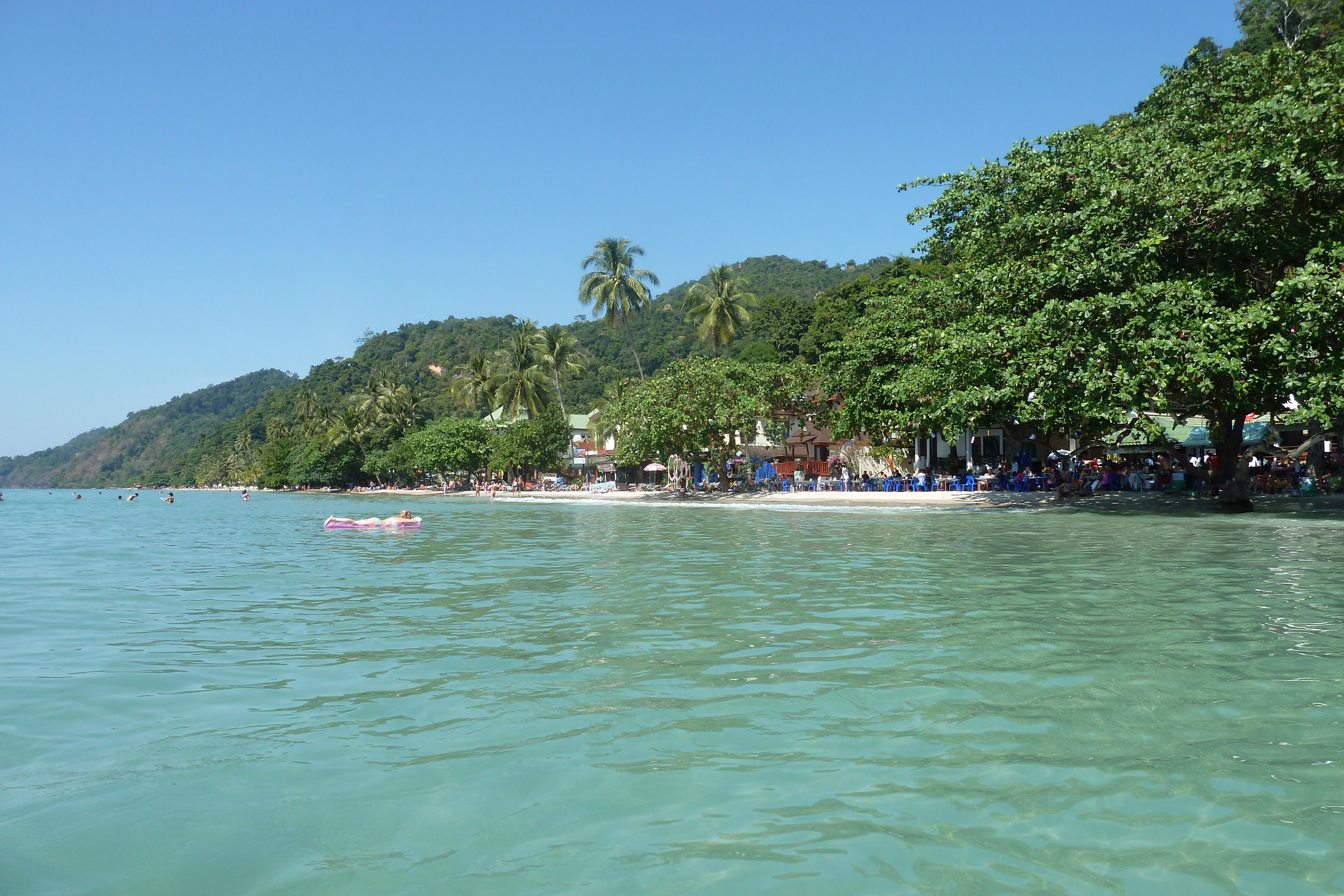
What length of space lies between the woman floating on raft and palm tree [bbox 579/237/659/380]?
28516 millimetres

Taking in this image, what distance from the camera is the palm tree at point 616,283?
50375mm

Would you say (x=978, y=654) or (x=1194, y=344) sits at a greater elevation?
(x=1194, y=344)

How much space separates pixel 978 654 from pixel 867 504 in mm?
23113

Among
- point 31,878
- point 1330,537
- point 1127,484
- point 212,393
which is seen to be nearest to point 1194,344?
point 1330,537

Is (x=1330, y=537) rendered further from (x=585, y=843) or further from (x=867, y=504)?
(x=585, y=843)

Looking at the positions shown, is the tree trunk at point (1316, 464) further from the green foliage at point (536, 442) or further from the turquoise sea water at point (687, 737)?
the green foliage at point (536, 442)

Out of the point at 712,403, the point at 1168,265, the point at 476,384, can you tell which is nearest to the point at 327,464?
the point at 476,384

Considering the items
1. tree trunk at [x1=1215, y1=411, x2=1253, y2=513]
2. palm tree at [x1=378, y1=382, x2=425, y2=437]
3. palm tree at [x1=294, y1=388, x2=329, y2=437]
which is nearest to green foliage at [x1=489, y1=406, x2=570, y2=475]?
palm tree at [x1=378, y1=382, x2=425, y2=437]

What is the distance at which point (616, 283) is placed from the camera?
50344 millimetres

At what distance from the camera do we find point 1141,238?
2003 centimetres

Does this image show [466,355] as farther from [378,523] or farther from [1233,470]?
[1233,470]

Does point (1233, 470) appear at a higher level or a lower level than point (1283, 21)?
lower

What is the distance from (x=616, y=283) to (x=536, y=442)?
537 inches

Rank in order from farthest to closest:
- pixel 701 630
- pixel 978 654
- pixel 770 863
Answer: pixel 701 630, pixel 978 654, pixel 770 863
